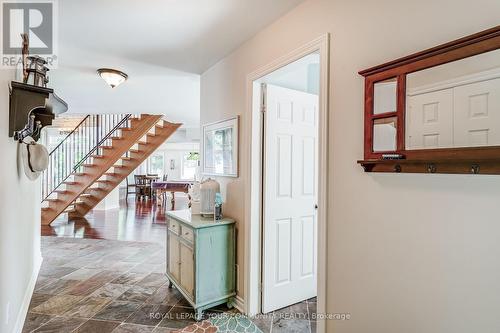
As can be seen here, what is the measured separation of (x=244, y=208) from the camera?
255 cm

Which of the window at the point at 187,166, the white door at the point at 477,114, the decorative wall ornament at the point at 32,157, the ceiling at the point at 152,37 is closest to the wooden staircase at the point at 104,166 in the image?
the ceiling at the point at 152,37

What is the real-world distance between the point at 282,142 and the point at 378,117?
1271 mm

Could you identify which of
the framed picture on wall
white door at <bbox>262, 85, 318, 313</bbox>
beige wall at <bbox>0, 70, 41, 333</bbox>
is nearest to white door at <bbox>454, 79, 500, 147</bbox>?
white door at <bbox>262, 85, 318, 313</bbox>

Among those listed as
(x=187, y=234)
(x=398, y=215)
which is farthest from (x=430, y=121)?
(x=187, y=234)

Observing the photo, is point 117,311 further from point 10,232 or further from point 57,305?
point 10,232

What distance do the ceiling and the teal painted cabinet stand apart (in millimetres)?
1657

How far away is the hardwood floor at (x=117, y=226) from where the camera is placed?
5360 millimetres

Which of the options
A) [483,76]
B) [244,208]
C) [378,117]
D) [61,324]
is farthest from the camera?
[244,208]

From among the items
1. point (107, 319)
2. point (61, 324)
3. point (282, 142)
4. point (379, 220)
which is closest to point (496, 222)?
point (379, 220)

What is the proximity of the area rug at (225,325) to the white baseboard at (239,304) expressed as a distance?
0.06 metres

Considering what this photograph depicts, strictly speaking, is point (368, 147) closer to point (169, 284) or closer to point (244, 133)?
point (244, 133)

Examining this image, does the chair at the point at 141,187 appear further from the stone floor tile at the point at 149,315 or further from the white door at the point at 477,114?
the white door at the point at 477,114

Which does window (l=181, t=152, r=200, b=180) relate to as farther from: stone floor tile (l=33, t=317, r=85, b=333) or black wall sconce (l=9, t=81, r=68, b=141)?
black wall sconce (l=9, t=81, r=68, b=141)

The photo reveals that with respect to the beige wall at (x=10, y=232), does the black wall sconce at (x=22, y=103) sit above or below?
above
